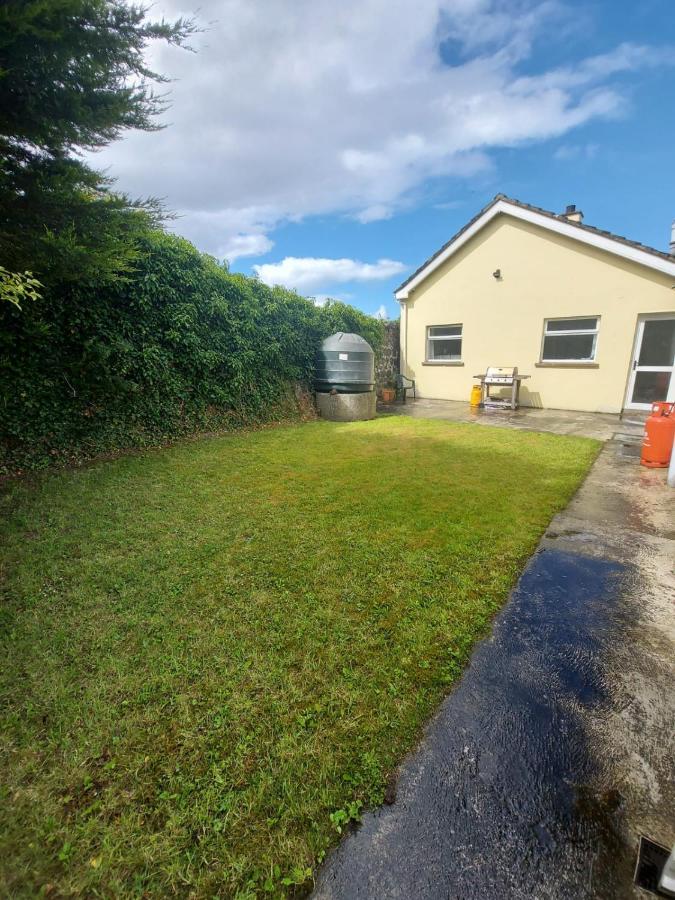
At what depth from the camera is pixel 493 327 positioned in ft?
34.5

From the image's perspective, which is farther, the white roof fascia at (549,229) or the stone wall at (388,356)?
A: the stone wall at (388,356)

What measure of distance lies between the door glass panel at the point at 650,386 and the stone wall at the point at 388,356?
22.6 feet

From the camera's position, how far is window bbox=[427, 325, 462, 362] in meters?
11.5

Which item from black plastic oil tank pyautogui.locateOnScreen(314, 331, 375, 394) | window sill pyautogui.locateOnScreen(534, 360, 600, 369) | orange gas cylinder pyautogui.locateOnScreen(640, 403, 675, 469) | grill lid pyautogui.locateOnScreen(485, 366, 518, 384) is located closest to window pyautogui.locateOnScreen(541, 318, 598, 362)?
window sill pyautogui.locateOnScreen(534, 360, 600, 369)

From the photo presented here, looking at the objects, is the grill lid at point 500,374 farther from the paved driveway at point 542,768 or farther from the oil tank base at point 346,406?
the paved driveway at point 542,768

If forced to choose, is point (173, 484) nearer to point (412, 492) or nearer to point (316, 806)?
point (412, 492)

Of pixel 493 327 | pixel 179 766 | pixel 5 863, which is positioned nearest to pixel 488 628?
pixel 179 766

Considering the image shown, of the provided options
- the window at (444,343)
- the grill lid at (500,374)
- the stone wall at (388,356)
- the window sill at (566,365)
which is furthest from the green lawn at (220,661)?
the stone wall at (388,356)

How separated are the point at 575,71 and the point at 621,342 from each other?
17.8ft

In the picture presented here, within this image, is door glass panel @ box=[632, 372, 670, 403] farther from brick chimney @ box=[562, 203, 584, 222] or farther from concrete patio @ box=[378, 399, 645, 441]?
brick chimney @ box=[562, 203, 584, 222]

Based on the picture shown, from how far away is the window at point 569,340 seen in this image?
9.16 m

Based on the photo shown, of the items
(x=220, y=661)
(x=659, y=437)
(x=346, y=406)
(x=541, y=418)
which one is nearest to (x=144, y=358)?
(x=346, y=406)

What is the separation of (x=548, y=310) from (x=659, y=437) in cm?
608

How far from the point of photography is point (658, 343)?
8.44 m
